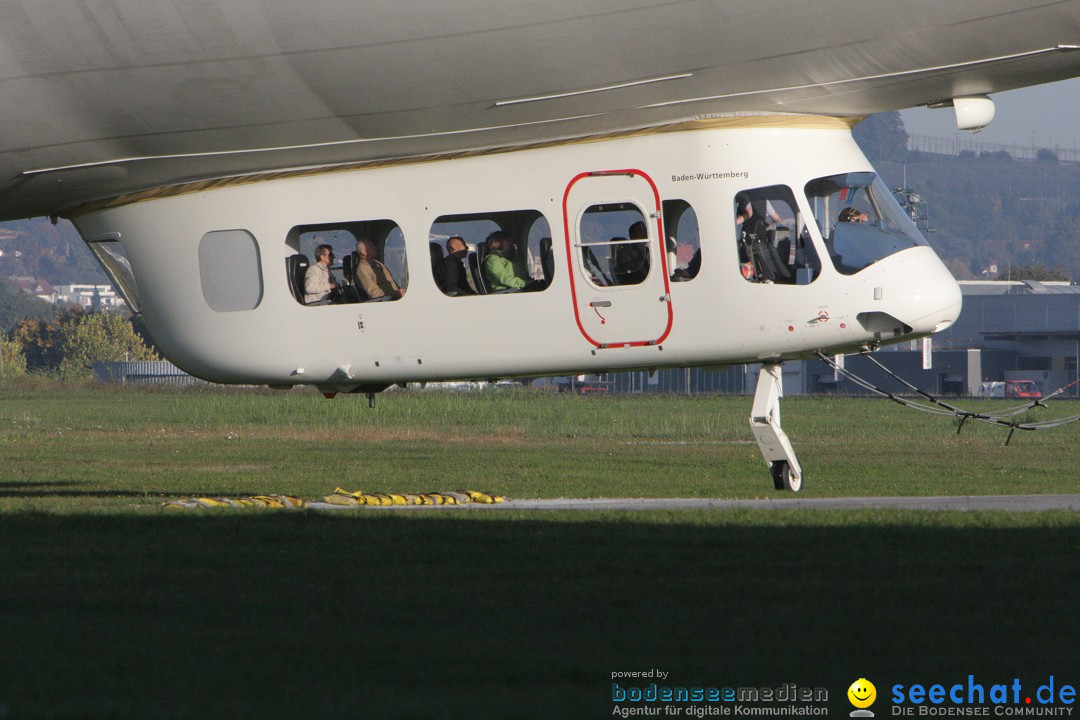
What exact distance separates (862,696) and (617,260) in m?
8.03

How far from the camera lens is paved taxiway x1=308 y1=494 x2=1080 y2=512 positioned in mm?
16453

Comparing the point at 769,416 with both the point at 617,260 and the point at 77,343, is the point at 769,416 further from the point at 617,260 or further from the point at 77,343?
the point at 77,343

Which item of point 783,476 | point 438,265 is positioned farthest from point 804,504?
point 438,265

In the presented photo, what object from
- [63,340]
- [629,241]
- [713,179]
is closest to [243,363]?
[629,241]

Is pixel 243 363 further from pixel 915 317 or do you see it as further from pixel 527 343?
pixel 915 317

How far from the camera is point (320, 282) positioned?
587 inches

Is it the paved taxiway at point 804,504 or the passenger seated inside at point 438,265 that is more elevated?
the passenger seated inside at point 438,265

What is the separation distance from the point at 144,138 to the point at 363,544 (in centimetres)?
489

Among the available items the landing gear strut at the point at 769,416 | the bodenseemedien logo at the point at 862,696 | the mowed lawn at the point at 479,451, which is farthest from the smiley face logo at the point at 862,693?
the mowed lawn at the point at 479,451

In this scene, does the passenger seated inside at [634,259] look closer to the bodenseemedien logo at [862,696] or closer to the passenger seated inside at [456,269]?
the passenger seated inside at [456,269]

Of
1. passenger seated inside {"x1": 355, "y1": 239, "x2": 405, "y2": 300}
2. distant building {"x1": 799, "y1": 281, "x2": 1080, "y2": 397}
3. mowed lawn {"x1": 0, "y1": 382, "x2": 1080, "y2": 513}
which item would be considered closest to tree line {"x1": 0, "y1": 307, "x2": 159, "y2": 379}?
distant building {"x1": 799, "y1": 281, "x2": 1080, "y2": 397}

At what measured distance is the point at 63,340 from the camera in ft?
551

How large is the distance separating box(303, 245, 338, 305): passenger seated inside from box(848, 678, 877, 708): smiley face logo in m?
9.09

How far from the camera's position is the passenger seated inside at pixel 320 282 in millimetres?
14875
